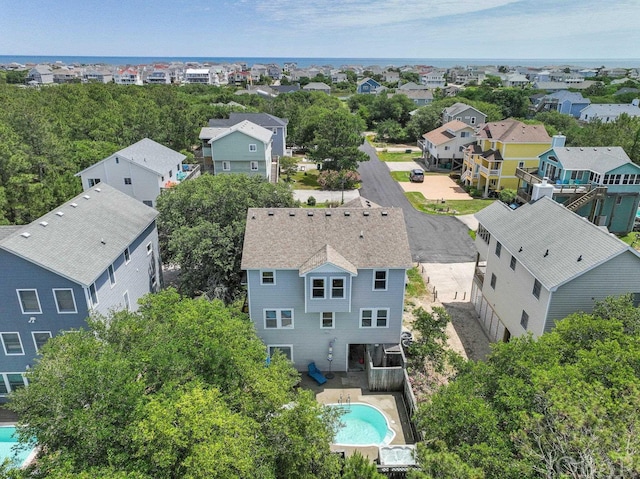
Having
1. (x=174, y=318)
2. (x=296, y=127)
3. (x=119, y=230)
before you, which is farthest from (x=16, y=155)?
(x=296, y=127)

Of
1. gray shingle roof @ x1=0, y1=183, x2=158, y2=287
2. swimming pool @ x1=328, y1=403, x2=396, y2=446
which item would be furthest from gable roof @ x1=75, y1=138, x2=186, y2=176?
swimming pool @ x1=328, y1=403, x2=396, y2=446

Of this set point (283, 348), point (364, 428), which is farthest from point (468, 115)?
point (364, 428)

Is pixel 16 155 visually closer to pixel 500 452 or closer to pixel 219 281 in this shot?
pixel 219 281

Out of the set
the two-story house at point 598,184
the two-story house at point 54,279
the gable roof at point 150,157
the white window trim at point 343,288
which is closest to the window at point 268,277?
the white window trim at point 343,288

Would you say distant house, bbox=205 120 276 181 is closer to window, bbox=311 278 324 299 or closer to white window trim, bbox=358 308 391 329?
window, bbox=311 278 324 299

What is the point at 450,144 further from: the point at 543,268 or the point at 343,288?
the point at 343,288

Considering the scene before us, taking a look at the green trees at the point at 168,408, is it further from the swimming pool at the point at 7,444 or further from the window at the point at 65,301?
the swimming pool at the point at 7,444
